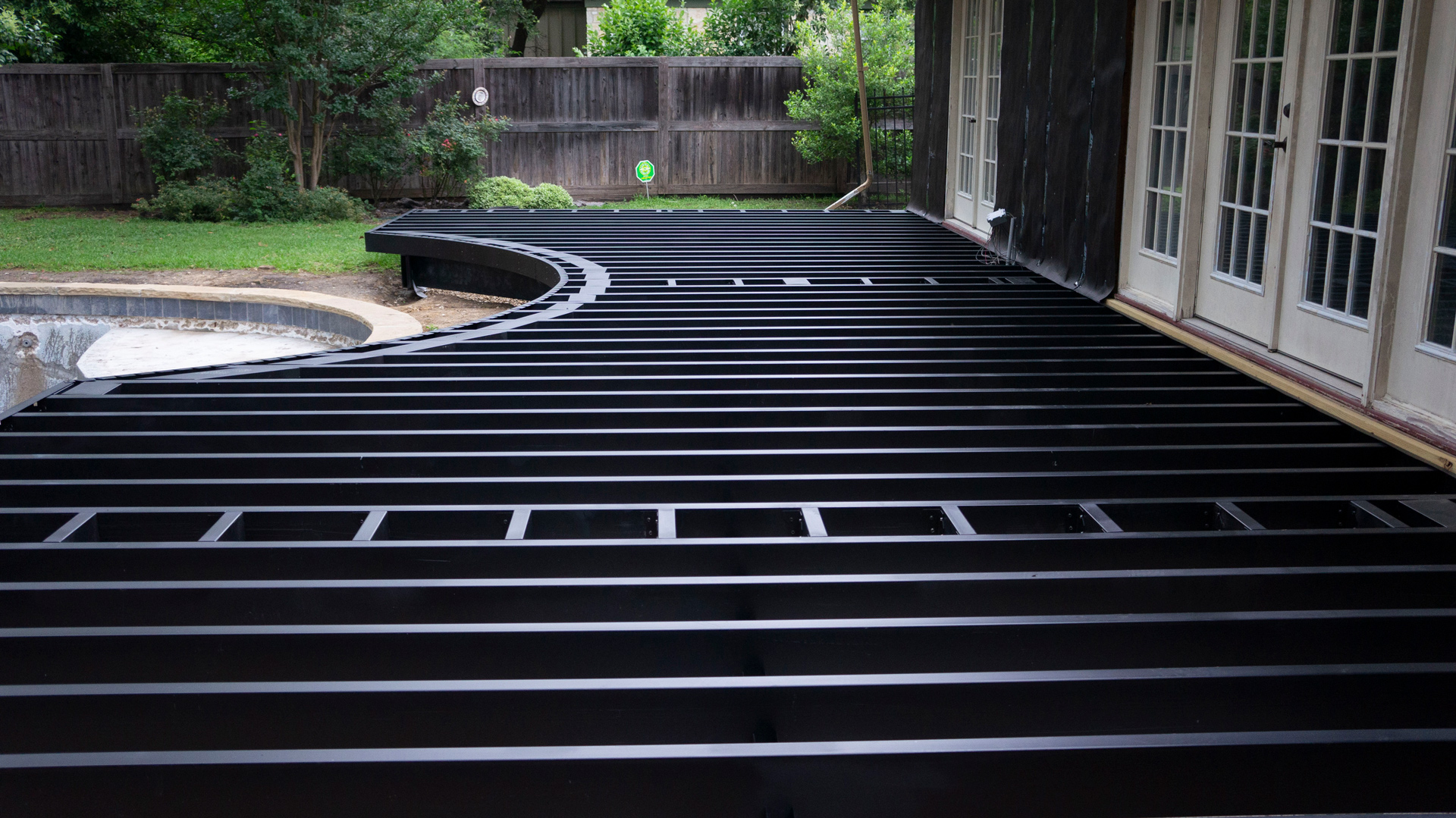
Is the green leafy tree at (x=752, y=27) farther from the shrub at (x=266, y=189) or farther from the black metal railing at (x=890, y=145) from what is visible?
the shrub at (x=266, y=189)

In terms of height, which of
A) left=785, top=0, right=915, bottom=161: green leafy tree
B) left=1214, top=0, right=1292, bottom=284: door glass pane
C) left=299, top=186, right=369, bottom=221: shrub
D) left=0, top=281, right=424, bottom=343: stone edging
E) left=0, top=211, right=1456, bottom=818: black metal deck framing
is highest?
left=785, top=0, right=915, bottom=161: green leafy tree

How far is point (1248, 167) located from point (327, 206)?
9.74 m

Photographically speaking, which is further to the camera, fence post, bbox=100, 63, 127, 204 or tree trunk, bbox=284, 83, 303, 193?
fence post, bbox=100, 63, 127, 204

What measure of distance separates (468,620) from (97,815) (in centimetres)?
59

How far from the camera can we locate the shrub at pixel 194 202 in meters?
11.1

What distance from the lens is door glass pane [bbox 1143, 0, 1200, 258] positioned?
4156mm

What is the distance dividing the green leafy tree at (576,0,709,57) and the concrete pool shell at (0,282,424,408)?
324 inches

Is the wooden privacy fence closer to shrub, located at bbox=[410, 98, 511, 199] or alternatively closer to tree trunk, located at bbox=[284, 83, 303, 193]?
shrub, located at bbox=[410, 98, 511, 199]

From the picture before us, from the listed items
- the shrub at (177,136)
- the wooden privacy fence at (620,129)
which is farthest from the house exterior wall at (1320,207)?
the shrub at (177,136)

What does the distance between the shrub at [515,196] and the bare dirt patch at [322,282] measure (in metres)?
1.52

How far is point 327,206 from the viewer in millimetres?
11352

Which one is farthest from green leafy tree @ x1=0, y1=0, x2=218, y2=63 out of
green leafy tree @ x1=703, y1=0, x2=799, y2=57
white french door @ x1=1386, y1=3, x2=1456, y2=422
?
white french door @ x1=1386, y1=3, x2=1456, y2=422

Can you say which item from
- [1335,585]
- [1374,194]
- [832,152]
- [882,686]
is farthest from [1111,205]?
[832,152]

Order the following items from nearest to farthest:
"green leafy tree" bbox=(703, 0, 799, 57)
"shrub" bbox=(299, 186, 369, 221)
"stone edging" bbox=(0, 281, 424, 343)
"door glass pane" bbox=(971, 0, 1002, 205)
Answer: "door glass pane" bbox=(971, 0, 1002, 205), "stone edging" bbox=(0, 281, 424, 343), "shrub" bbox=(299, 186, 369, 221), "green leafy tree" bbox=(703, 0, 799, 57)
